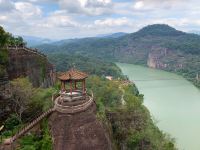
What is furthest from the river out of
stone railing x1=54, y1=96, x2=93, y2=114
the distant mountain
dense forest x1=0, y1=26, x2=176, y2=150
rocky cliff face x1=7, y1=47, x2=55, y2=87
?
stone railing x1=54, y1=96, x2=93, y2=114

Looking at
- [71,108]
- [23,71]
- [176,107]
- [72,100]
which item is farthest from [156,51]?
[71,108]

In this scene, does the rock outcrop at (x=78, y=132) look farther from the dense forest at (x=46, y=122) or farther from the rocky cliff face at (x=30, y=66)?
the rocky cliff face at (x=30, y=66)

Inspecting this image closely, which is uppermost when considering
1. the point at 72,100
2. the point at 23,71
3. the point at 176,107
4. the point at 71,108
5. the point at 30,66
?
the point at 30,66

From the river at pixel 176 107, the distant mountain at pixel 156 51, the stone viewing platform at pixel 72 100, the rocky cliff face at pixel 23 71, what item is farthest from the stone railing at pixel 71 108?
the distant mountain at pixel 156 51

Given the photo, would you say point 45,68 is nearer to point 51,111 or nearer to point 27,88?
point 27,88

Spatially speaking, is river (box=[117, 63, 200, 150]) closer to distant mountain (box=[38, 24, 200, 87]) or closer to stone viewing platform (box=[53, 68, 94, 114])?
distant mountain (box=[38, 24, 200, 87])

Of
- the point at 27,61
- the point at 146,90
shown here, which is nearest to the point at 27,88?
the point at 27,61

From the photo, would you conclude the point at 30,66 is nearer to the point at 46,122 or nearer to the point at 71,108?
the point at 46,122
